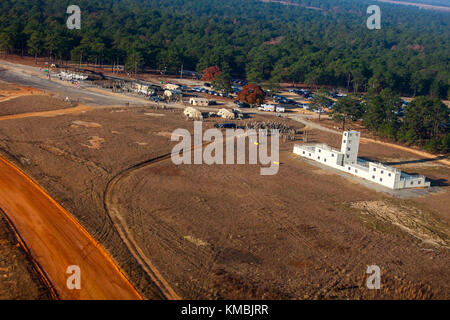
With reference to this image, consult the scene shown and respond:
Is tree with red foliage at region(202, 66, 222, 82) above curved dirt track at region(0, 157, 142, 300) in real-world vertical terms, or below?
above

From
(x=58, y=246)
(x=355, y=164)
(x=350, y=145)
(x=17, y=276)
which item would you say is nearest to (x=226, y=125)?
(x=350, y=145)

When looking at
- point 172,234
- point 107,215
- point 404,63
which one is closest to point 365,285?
point 172,234

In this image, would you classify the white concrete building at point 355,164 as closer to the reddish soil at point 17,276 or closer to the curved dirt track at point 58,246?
the curved dirt track at point 58,246

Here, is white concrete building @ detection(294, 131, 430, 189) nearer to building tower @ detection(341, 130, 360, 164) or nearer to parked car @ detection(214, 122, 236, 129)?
building tower @ detection(341, 130, 360, 164)

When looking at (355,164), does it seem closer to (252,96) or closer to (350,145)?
(350,145)

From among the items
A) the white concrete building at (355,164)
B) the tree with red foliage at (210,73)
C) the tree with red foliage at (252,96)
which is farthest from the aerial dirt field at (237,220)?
the tree with red foliage at (210,73)

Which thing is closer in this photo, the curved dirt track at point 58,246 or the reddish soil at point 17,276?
the reddish soil at point 17,276

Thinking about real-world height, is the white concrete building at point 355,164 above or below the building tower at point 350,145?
below

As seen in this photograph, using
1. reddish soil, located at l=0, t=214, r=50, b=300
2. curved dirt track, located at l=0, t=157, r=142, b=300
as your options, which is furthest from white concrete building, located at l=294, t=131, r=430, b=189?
reddish soil, located at l=0, t=214, r=50, b=300
